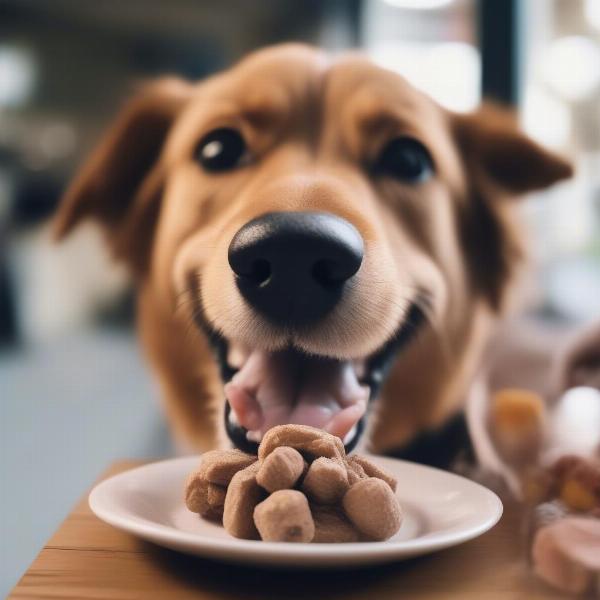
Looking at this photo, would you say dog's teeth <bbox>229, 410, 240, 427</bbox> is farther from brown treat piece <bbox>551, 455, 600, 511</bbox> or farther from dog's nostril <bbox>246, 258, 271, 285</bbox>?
brown treat piece <bbox>551, 455, 600, 511</bbox>

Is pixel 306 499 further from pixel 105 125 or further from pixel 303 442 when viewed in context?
pixel 105 125

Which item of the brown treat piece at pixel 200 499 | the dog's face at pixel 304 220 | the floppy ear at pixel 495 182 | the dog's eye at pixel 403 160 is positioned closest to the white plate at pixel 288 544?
the brown treat piece at pixel 200 499

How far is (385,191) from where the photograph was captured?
45.3 inches

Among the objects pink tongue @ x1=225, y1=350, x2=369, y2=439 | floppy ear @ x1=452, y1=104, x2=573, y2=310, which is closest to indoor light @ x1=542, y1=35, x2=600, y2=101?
floppy ear @ x1=452, y1=104, x2=573, y2=310

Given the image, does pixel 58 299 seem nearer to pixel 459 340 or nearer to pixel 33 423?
pixel 33 423

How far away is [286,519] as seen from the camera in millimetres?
516

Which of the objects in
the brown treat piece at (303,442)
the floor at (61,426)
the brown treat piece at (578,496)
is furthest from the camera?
the floor at (61,426)

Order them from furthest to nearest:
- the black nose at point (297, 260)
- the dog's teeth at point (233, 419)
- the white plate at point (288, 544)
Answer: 1. the dog's teeth at point (233, 419)
2. the black nose at point (297, 260)
3. the white plate at point (288, 544)

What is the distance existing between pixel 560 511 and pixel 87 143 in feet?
6.37

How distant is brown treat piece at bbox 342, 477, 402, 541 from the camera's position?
0.54 meters

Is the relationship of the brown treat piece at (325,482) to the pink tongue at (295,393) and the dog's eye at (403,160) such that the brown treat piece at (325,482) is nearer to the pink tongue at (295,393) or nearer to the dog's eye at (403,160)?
the pink tongue at (295,393)

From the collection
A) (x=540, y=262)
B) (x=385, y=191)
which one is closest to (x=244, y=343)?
(x=385, y=191)

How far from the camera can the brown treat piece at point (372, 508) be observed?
541 millimetres

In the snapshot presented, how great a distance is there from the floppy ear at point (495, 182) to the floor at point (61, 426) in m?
0.76
